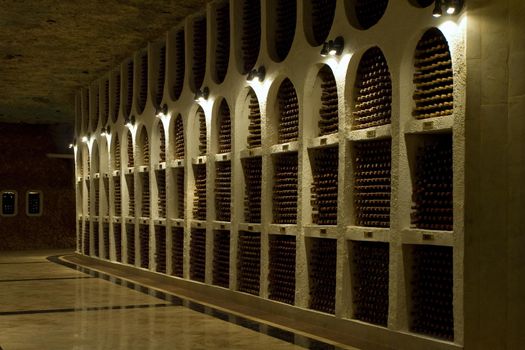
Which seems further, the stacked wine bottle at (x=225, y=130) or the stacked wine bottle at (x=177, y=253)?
the stacked wine bottle at (x=177, y=253)

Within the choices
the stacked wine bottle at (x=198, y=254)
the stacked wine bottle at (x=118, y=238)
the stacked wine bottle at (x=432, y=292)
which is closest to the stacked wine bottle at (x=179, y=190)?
the stacked wine bottle at (x=198, y=254)

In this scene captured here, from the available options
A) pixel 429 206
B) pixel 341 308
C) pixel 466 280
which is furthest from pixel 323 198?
pixel 466 280

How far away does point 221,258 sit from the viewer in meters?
10.2

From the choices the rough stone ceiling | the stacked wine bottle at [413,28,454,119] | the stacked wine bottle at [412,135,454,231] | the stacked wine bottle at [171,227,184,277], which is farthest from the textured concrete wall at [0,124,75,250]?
the stacked wine bottle at [413,28,454,119]

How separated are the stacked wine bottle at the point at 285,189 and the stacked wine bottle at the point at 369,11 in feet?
6.04

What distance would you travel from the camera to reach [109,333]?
7.04 meters

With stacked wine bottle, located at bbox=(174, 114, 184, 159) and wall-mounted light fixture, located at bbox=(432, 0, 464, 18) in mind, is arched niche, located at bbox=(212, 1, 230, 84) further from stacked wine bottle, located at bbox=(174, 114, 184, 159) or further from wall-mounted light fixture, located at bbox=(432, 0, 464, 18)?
wall-mounted light fixture, located at bbox=(432, 0, 464, 18)

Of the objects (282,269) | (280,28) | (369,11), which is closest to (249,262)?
(282,269)

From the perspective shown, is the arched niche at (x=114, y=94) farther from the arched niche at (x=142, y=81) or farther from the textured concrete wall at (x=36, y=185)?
the textured concrete wall at (x=36, y=185)

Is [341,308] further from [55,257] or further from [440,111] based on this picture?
[55,257]

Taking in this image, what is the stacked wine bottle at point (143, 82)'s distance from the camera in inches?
531

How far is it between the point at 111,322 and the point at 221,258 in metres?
2.72

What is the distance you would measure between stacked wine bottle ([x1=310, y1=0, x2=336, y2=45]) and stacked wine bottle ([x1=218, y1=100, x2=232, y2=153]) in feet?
7.78

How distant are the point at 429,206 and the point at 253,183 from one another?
11.3ft
